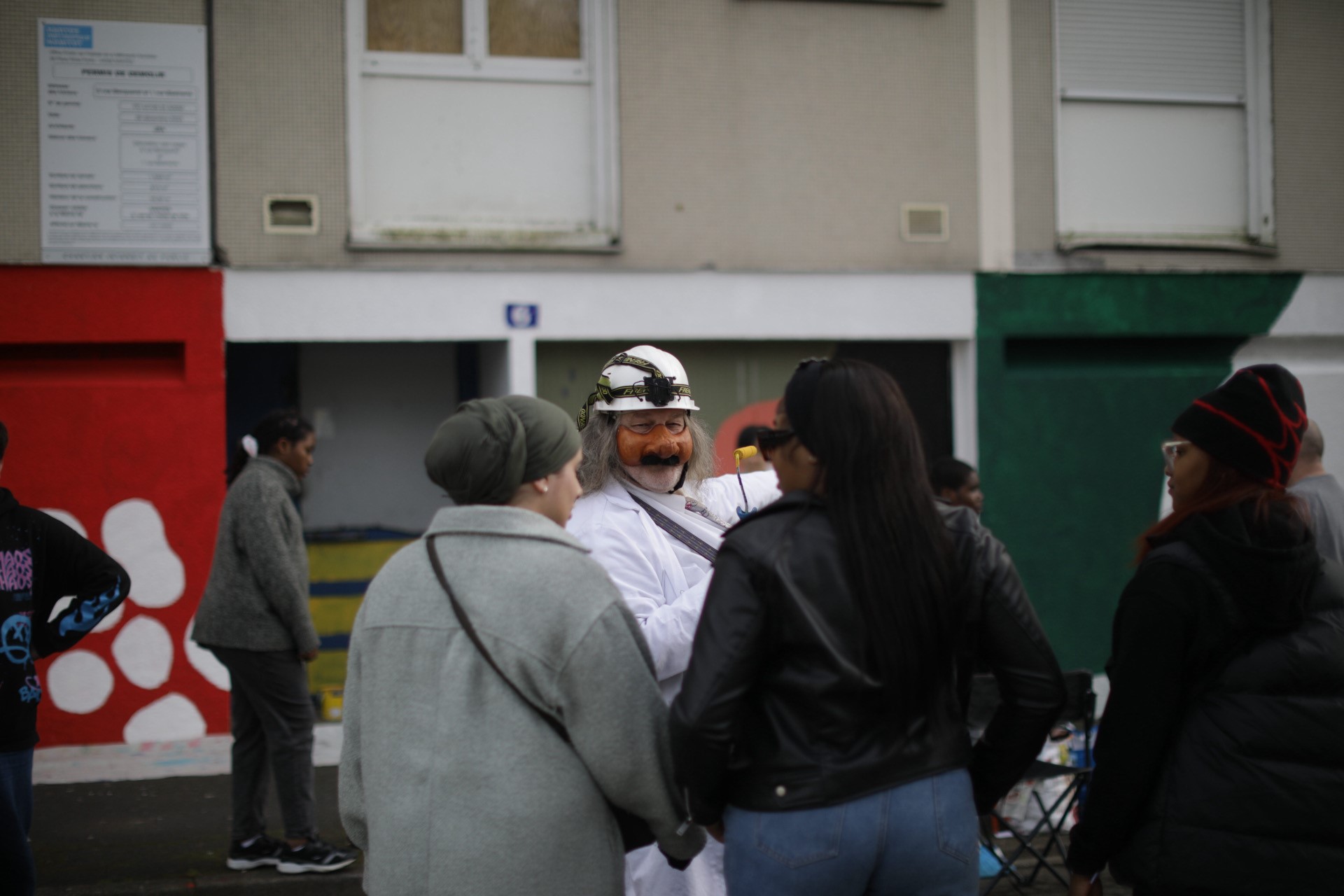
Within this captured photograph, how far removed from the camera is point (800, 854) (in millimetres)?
2109

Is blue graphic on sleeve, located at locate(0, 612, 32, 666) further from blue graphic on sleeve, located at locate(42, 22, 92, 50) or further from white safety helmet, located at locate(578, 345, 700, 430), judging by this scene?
blue graphic on sleeve, located at locate(42, 22, 92, 50)

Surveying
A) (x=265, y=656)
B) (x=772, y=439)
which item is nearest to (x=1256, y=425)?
(x=772, y=439)

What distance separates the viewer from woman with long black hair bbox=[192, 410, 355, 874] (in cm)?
506

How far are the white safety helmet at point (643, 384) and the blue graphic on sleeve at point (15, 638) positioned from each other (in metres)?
1.88

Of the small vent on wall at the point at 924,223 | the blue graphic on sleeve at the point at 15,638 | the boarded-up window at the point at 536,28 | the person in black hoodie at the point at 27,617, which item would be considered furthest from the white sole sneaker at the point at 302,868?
the small vent on wall at the point at 924,223

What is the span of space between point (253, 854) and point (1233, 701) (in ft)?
14.2

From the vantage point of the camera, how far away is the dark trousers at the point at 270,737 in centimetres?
506

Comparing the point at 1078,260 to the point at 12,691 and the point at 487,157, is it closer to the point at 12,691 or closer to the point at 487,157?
the point at 487,157

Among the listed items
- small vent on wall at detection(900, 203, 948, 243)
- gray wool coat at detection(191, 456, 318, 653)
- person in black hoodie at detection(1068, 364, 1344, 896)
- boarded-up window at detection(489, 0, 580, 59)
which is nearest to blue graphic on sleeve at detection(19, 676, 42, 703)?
gray wool coat at detection(191, 456, 318, 653)

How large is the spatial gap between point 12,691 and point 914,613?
2.76 m

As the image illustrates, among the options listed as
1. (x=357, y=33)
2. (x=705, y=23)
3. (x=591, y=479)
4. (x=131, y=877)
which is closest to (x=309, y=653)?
(x=131, y=877)

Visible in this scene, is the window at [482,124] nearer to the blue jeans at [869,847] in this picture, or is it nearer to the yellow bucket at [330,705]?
the yellow bucket at [330,705]

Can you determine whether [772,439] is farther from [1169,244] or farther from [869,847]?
[1169,244]

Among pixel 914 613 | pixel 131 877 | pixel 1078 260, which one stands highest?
pixel 1078 260
